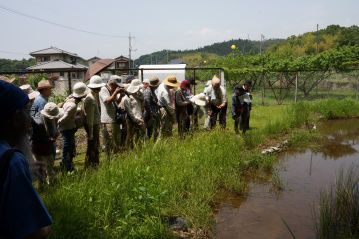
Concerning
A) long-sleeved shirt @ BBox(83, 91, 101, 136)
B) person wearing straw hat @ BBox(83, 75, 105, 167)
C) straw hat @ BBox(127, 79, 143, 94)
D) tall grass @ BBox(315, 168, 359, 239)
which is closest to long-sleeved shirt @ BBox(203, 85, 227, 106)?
straw hat @ BBox(127, 79, 143, 94)

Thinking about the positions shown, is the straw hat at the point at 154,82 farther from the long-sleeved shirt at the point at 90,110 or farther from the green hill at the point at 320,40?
the green hill at the point at 320,40

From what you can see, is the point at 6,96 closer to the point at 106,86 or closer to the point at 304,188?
the point at 106,86

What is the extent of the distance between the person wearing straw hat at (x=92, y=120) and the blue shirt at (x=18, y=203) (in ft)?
15.2

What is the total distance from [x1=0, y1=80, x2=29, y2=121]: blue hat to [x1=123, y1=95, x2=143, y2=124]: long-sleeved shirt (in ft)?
18.0

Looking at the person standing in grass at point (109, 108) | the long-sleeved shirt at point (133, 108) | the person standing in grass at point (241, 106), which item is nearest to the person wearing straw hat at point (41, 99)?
the person standing in grass at point (109, 108)

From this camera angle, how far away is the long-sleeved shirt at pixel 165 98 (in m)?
8.34

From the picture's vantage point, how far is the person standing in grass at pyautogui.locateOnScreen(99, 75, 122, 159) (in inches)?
267

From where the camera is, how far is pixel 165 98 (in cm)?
834

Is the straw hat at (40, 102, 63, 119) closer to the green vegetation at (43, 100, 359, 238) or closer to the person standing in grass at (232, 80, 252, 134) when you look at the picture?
the green vegetation at (43, 100, 359, 238)

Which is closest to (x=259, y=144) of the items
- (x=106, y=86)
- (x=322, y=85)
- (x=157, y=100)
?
(x=157, y=100)

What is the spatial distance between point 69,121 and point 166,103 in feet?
9.72

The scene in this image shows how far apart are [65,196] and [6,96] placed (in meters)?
2.68

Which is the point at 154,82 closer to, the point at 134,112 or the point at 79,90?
the point at 134,112

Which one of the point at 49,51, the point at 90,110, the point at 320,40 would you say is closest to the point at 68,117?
the point at 90,110
